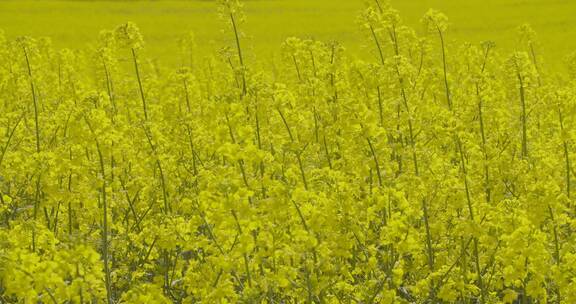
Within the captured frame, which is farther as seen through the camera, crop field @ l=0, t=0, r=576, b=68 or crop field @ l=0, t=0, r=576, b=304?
crop field @ l=0, t=0, r=576, b=68

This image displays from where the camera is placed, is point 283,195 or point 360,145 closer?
point 283,195

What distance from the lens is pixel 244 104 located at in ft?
15.1

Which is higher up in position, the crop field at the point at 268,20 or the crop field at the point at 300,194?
the crop field at the point at 268,20

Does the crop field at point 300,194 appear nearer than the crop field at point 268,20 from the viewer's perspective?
Yes

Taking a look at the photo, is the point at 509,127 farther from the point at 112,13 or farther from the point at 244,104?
the point at 112,13

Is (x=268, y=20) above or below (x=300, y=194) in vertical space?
above

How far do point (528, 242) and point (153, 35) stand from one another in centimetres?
2326

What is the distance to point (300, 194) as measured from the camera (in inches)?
153

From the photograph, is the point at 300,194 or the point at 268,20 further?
the point at 268,20

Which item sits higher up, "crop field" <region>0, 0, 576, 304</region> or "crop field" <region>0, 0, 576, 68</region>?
"crop field" <region>0, 0, 576, 68</region>

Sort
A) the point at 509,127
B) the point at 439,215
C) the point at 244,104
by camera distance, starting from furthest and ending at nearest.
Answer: the point at 509,127 → the point at 439,215 → the point at 244,104

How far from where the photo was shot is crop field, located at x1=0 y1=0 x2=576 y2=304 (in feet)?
13.0

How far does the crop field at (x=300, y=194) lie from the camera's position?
3967 millimetres

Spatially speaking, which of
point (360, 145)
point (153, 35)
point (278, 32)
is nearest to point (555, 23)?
point (278, 32)
